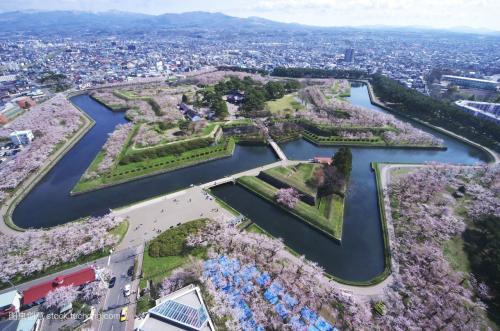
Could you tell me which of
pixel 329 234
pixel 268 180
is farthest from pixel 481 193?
pixel 268 180

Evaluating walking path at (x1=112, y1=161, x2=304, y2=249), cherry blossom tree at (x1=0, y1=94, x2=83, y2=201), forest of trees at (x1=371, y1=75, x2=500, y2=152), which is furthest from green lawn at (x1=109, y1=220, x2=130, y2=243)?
forest of trees at (x1=371, y1=75, x2=500, y2=152)

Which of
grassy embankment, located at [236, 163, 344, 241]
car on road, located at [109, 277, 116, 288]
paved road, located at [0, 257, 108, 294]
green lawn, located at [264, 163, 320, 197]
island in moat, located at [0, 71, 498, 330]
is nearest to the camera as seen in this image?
island in moat, located at [0, 71, 498, 330]

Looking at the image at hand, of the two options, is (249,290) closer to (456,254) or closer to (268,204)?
(268,204)

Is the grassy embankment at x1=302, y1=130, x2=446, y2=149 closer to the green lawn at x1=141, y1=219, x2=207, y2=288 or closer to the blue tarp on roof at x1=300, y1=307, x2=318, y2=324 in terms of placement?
the green lawn at x1=141, y1=219, x2=207, y2=288

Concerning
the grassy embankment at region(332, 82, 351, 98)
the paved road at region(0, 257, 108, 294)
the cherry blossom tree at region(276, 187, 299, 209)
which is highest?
the grassy embankment at region(332, 82, 351, 98)

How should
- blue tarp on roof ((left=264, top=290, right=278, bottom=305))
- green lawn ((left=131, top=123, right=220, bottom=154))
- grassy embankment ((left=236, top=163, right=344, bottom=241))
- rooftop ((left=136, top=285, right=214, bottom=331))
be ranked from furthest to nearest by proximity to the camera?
1. green lawn ((left=131, top=123, right=220, bottom=154))
2. grassy embankment ((left=236, top=163, right=344, bottom=241))
3. blue tarp on roof ((left=264, top=290, right=278, bottom=305))
4. rooftop ((left=136, top=285, right=214, bottom=331))

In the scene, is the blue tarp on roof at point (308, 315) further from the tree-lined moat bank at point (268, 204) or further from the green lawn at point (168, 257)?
the green lawn at point (168, 257)

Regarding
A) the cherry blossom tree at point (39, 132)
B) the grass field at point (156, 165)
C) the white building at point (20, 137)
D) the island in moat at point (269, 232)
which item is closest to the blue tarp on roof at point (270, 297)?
the island in moat at point (269, 232)
